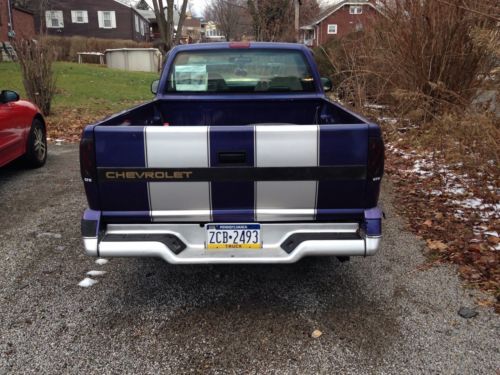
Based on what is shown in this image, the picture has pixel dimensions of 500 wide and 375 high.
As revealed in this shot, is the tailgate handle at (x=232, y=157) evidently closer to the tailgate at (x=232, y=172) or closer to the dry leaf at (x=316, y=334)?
the tailgate at (x=232, y=172)

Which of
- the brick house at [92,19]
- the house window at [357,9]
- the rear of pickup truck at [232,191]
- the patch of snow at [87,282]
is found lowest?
the patch of snow at [87,282]

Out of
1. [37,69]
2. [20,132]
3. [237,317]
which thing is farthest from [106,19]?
[237,317]

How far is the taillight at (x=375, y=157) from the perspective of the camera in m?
2.88

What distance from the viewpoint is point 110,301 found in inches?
138

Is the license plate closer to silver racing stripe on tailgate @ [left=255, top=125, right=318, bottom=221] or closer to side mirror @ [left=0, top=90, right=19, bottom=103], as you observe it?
silver racing stripe on tailgate @ [left=255, top=125, right=318, bottom=221]

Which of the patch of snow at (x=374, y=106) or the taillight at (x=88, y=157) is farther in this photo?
the patch of snow at (x=374, y=106)

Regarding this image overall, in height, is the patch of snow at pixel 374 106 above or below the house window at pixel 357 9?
below

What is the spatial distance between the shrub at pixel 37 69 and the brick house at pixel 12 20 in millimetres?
16119

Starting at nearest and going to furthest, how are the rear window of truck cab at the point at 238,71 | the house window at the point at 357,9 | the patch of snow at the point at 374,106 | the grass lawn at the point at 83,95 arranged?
the rear window of truck cab at the point at 238,71 < the patch of snow at the point at 374,106 < the house window at the point at 357,9 < the grass lawn at the point at 83,95

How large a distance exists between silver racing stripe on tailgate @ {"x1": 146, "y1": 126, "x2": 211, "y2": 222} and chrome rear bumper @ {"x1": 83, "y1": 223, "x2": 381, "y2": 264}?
117 mm

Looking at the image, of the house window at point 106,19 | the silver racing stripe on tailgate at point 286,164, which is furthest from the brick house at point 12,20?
the silver racing stripe on tailgate at point 286,164

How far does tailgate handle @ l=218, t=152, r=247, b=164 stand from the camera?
113 inches

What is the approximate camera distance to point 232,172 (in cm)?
292

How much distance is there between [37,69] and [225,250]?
966cm
